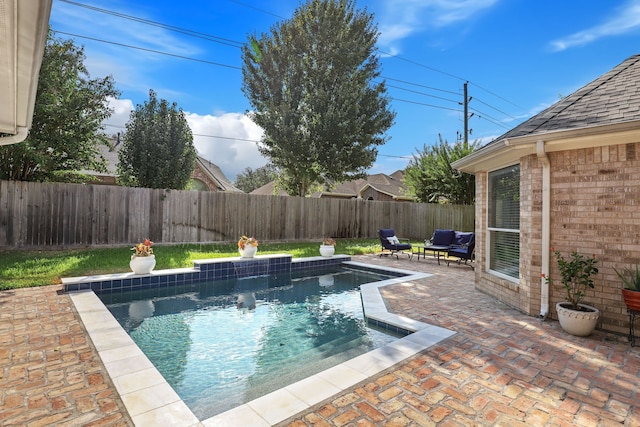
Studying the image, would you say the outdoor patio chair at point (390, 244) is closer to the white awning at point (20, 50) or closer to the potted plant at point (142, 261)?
the potted plant at point (142, 261)

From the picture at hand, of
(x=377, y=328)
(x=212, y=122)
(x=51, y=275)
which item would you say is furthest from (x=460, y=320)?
(x=212, y=122)

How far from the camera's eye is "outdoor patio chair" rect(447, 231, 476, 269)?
29.6ft

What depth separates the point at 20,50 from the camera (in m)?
2.26

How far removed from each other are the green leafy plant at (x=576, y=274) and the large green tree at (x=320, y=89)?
470 inches

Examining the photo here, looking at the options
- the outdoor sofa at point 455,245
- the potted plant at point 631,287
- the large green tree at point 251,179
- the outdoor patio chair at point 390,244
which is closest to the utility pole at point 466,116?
the outdoor sofa at point 455,245

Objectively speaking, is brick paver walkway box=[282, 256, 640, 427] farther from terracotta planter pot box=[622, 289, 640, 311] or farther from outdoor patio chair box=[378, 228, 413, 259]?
outdoor patio chair box=[378, 228, 413, 259]

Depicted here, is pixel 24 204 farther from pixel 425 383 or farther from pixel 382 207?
pixel 382 207

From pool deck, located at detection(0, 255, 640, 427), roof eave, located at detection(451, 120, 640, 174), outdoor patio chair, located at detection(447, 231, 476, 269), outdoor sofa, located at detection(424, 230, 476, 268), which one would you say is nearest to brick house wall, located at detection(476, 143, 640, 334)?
roof eave, located at detection(451, 120, 640, 174)

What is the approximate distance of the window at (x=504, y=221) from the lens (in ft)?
17.0

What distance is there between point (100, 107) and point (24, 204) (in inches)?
170

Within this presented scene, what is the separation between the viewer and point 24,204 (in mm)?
8875

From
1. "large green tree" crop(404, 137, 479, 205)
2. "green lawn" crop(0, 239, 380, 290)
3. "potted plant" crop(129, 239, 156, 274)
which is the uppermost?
"large green tree" crop(404, 137, 479, 205)

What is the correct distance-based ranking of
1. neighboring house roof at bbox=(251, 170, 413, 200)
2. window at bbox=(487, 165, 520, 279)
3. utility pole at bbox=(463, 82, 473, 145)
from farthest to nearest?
neighboring house roof at bbox=(251, 170, 413, 200)
utility pole at bbox=(463, 82, 473, 145)
window at bbox=(487, 165, 520, 279)

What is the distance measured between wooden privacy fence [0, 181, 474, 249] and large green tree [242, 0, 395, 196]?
265cm
